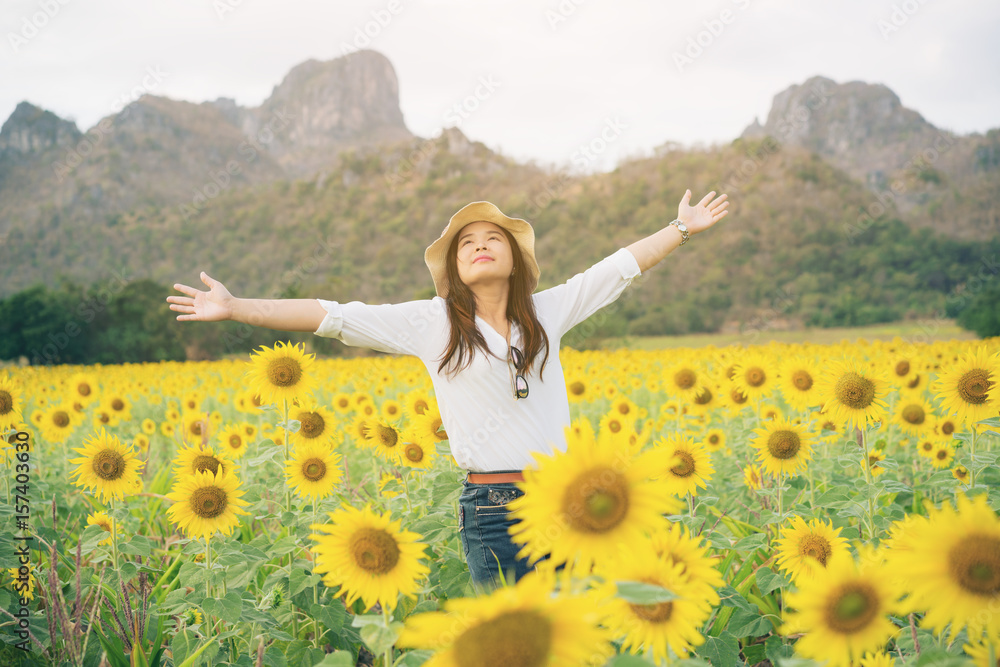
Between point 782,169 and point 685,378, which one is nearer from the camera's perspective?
point 685,378

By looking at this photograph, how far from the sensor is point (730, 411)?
16.0 feet

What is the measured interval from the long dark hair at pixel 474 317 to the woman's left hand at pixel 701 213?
95 centimetres

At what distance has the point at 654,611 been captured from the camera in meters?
1.21

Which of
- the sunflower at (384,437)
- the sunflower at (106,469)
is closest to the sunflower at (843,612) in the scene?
the sunflower at (384,437)

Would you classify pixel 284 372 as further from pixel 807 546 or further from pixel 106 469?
pixel 807 546

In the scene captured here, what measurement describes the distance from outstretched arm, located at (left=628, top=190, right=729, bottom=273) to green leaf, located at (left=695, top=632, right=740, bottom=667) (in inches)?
66.8

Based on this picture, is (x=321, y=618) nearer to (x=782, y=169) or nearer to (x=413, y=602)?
(x=413, y=602)

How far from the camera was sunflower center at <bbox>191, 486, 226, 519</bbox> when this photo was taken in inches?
97.3

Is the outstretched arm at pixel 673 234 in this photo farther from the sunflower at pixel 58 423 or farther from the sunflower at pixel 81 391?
the sunflower at pixel 81 391

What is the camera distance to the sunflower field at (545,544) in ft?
3.43

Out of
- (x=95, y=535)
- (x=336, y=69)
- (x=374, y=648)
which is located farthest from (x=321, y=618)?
(x=336, y=69)

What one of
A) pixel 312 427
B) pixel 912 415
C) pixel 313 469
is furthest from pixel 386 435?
pixel 912 415

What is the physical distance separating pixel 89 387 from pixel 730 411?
646 cm

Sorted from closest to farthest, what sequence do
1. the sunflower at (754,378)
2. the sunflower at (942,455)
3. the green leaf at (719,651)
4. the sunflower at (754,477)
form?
1. the green leaf at (719,651)
2. the sunflower at (754,477)
3. the sunflower at (942,455)
4. the sunflower at (754,378)
